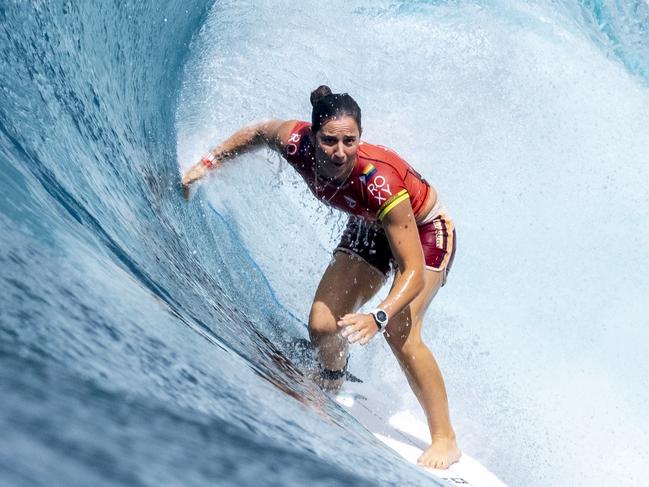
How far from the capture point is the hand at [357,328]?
2.15 meters

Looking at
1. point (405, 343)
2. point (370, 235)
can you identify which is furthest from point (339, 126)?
point (405, 343)

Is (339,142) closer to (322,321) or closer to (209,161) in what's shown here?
(322,321)

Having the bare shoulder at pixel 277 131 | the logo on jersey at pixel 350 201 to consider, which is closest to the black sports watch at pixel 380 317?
the logo on jersey at pixel 350 201

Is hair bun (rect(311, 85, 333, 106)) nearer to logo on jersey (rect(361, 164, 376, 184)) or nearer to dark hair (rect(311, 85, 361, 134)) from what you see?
dark hair (rect(311, 85, 361, 134))

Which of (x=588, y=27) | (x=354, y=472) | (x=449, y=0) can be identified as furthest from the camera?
(x=588, y=27)

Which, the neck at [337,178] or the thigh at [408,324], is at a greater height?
the neck at [337,178]

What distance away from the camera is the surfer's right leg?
2971 mm

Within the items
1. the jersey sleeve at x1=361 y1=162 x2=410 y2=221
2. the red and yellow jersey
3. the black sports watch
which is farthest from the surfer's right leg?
the black sports watch

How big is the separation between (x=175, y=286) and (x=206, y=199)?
2.07 metres

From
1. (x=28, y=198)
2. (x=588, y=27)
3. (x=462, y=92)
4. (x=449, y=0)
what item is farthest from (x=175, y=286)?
(x=588, y=27)

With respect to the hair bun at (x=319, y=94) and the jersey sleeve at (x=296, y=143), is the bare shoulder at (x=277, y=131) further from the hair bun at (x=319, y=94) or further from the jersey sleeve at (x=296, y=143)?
the hair bun at (x=319, y=94)

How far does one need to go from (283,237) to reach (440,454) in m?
2.01

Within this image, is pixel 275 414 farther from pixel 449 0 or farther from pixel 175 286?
pixel 449 0

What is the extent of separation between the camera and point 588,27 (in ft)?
24.4
